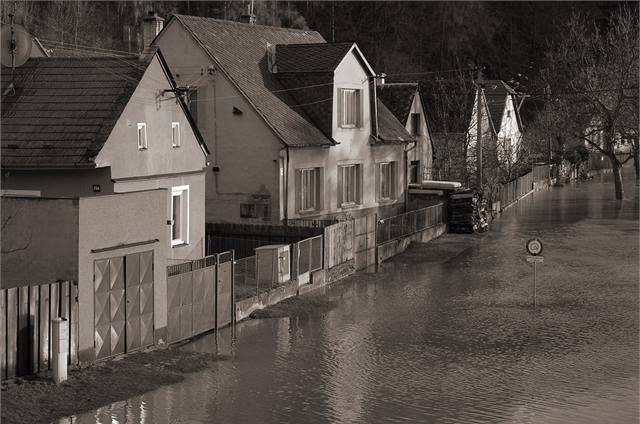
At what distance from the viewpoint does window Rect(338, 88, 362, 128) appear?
1594 inches

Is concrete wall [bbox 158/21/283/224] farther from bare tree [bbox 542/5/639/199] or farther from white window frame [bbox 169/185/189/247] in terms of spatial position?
bare tree [bbox 542/5/639/199]

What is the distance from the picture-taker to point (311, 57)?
4022 centimetres

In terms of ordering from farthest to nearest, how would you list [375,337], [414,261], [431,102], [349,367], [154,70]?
[431,102] < [414,261] < [154,70] < [375,337] < [349,367]

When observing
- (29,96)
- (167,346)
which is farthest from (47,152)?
(167,346)

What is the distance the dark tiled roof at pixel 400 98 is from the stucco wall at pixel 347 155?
870 cm

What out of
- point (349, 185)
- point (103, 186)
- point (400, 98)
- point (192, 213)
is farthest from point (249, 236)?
point (400, 98)

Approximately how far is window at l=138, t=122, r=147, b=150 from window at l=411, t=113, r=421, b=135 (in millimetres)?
27585

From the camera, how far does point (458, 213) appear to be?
153ft

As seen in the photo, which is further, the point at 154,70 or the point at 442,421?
the point at 154,70

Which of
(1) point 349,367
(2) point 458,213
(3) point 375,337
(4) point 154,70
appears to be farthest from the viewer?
(2) point 458,213

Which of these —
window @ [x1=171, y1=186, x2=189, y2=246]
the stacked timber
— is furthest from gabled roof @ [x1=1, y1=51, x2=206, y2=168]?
the stacked timber

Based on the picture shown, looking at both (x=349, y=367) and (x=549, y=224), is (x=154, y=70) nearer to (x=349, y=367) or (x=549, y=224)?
(x=349, y=367)

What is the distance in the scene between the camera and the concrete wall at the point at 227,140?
121 feet

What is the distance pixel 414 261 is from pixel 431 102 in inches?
1431
